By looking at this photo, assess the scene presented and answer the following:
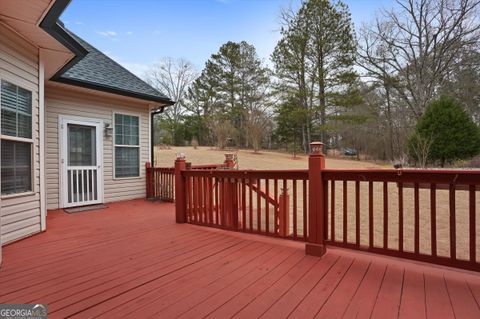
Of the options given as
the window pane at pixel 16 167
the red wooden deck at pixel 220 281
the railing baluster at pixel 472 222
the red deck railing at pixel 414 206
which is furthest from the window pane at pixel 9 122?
the railing baluster at pixel 472 222

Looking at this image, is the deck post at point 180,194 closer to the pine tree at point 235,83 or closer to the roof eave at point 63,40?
the roof eave at point 63,40

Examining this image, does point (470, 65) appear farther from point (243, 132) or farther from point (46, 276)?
point (46, 276)

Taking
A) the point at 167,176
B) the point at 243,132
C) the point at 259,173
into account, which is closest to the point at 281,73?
the point at 243,132

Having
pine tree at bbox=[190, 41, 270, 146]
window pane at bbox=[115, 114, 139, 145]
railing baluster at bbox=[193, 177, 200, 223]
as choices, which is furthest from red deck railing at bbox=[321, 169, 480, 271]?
pine tree at bbox=[190, 41, 270, 146]

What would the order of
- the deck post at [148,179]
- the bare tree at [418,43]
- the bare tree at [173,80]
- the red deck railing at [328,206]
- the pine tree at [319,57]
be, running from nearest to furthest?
the red deck railing at [328,206] → the deck post at [148,179] → the bare tree at [418,43] → the pine tree at [319,57] → the bare tree at [173,80]

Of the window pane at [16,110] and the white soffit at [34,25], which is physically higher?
the white soffit at [34,25]

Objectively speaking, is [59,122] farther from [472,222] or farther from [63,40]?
[472,222]

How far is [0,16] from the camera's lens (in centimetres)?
286

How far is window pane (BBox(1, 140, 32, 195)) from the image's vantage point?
3.17 m

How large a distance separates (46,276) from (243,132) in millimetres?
20070

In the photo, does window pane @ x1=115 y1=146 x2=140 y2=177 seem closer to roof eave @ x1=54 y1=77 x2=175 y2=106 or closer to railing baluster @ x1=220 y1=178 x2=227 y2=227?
roof eave @ x1=54 y1=77 x2=175 y2=106

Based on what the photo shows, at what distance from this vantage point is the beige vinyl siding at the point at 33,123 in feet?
10.3

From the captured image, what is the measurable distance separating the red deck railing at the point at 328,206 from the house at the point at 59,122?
194cm

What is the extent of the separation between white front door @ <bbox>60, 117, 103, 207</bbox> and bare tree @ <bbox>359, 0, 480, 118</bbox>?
17.6 meters
